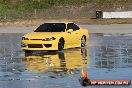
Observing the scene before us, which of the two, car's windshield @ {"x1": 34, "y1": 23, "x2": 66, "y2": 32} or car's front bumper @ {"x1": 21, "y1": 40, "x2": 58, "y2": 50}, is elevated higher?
car's windshield @ {"x1": 34, "y1": 23, "x2": 66, "y2": 32}

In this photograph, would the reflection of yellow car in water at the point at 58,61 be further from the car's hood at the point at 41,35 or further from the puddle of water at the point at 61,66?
the car's hood at the point at 41,35

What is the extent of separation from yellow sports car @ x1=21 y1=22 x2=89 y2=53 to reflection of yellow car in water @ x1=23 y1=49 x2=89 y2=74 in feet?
1.49

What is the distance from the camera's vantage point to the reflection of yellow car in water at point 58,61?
1814 cm

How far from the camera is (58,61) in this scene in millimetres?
20547

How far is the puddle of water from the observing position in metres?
15.0

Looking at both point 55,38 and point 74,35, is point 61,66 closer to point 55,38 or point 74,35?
point 55,38

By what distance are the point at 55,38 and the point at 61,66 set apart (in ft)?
19.0

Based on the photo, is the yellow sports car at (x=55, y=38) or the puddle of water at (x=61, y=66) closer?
the puddle of water at (x=61, y=66)

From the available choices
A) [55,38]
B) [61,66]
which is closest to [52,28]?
[55,38]

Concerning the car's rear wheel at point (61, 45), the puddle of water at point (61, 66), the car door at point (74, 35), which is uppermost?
the car door at point (74, 35)

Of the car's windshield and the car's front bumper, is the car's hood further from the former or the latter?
the car's windshield

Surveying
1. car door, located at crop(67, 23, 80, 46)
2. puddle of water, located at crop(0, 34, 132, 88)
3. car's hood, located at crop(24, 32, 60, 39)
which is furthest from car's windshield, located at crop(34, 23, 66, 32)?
puddle of water, located at crop(0, 34, 132, 88)

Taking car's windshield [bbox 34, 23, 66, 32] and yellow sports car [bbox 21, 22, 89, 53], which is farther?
car's windshield [bbox 34, 23, 66, 32]

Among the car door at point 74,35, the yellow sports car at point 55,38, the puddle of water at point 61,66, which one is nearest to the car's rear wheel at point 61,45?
the yellow sports car at point 55,38
